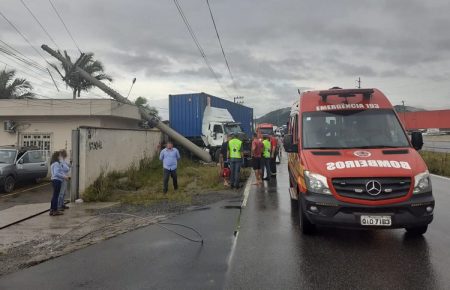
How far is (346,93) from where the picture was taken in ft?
24.7

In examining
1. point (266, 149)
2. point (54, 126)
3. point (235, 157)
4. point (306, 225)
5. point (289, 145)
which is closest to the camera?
point (306, 225)

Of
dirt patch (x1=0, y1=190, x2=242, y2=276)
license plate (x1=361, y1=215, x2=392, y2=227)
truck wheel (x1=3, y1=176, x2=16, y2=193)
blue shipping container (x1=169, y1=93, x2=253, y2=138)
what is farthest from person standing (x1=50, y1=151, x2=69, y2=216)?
blue shipping container (x1=169, y1=93, x2=253, y2=138)

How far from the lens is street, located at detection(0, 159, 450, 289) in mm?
4727

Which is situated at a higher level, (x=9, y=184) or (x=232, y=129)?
(x=232, y=129)

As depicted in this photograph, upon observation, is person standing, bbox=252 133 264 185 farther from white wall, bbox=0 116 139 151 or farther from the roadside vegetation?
white wall, bbox=0 116 139 151

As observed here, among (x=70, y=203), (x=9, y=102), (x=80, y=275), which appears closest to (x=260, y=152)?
(x=70, y=203)

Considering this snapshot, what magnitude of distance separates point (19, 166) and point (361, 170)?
13.3 m

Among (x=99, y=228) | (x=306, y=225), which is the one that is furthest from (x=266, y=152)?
(x=306, y=225)

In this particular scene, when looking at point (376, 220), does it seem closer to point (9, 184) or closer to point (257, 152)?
point (257, 152)

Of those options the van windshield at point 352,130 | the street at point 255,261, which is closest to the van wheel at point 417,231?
the street at point 255,261

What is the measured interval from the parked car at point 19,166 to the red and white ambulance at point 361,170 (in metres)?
11.2

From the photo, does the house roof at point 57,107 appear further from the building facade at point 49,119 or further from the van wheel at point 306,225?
the van wheel at point 306,225

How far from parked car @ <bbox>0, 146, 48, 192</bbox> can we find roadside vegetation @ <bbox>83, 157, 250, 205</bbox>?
3.71 meters

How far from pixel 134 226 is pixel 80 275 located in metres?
2.78
